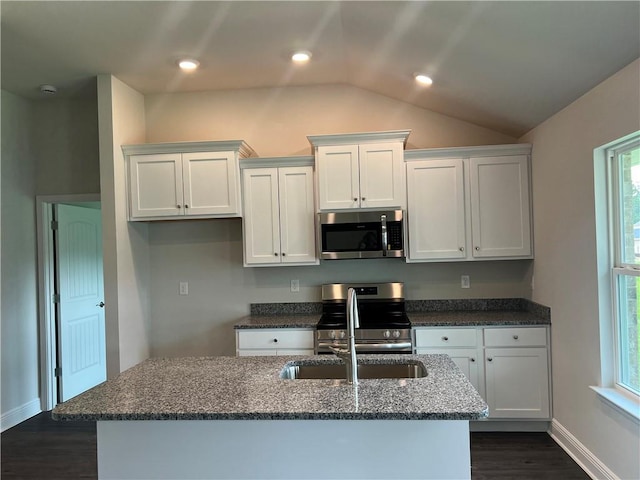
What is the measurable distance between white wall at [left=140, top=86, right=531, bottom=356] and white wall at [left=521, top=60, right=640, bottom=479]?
86 cm

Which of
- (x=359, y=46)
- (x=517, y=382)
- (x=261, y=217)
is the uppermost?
(x=359, y=46)

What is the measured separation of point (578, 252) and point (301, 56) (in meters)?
2.36

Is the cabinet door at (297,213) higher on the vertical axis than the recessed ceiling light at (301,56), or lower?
lower

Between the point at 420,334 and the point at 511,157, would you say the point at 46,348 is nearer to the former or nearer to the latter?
the point at 420,334

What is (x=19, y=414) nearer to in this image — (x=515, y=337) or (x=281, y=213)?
(x=281, y=213)

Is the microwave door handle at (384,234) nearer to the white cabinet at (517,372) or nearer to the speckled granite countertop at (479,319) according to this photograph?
the speckled granite countertop at (479,319)

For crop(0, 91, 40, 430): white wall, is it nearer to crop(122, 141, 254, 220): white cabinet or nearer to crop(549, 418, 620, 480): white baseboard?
crop(122, 141, 254, 220): white cabinet

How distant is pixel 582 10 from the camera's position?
6.40 ft

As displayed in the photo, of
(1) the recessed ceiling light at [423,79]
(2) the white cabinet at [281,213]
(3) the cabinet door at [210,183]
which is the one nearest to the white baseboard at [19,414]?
(3) the cabinet door at [210,183]

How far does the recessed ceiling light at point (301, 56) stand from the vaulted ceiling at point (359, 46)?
0.18 feet

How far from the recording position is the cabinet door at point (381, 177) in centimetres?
347

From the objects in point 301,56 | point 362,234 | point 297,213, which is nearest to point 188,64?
point 301,56

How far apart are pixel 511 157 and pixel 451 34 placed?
1.36 m

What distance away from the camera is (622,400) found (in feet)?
7.67
